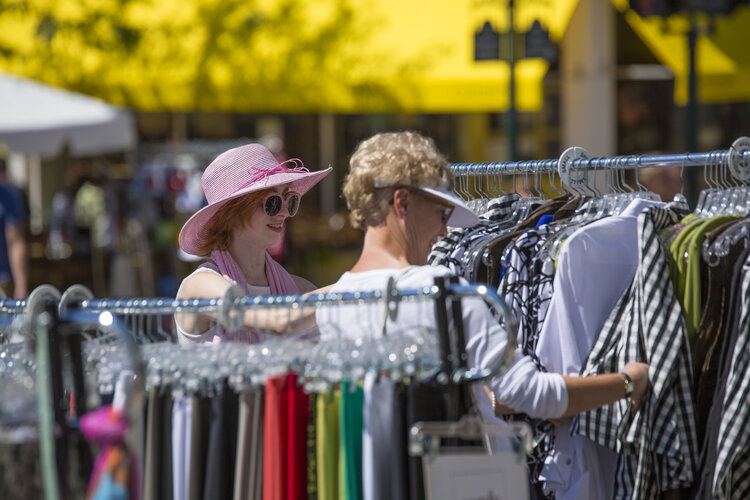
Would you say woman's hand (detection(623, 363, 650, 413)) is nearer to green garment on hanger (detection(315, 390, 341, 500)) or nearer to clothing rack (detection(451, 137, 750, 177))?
clothing rack (detection(451, 137, 750, 177))

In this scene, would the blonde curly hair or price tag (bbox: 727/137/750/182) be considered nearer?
the blonde curly hair

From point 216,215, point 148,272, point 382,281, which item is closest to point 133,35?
point 148,272

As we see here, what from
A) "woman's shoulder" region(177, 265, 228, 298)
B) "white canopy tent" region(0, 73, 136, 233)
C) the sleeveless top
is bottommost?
the sleeveless top

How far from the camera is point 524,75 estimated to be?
9.99 metres

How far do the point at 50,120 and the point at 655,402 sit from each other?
24.8 feet

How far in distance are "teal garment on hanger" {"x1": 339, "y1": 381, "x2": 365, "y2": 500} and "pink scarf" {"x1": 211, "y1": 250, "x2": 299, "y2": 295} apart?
0.99 meters

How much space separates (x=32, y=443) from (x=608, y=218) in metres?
1.69

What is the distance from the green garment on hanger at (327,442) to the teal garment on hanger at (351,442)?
0.8 inches

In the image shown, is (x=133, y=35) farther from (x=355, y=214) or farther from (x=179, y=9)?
(x=355, y=214)

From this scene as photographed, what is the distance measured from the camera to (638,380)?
2590 mm

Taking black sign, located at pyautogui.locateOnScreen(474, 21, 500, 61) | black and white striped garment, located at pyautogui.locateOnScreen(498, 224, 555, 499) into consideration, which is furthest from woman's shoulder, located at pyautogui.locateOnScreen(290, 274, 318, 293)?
black sign, located at pyautogui.locateOnScreen(474, 21, 500, 61)

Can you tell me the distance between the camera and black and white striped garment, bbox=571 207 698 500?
8.52 ft

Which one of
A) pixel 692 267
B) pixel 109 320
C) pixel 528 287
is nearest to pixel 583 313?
pixel 528 287

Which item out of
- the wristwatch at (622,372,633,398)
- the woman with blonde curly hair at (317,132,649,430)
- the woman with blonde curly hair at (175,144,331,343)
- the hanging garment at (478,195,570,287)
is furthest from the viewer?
the hanging garment at (478,195,570,287)
